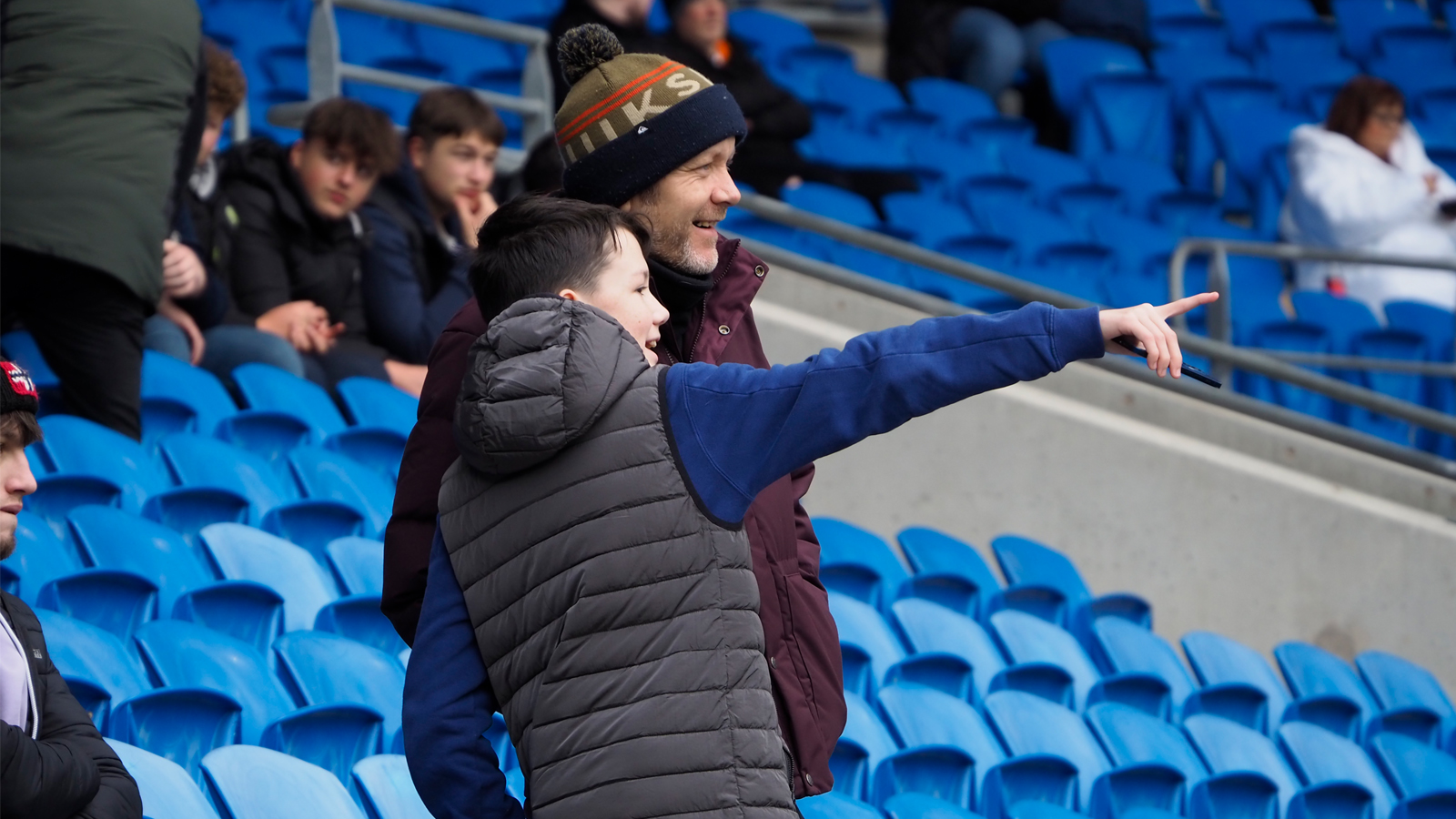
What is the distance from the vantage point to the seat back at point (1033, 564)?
4.22m

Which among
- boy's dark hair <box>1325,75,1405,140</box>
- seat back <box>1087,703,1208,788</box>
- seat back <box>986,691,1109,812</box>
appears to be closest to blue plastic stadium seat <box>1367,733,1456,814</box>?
seat back <box>1087,703,1208,788</box>

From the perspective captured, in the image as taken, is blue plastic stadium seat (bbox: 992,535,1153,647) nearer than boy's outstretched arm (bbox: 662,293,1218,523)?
No

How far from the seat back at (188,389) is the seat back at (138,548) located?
678 mm

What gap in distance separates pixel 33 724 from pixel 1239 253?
166 inches

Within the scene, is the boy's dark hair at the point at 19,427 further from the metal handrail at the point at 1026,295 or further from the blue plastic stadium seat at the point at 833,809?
the metal handrail at the point at 1026,295

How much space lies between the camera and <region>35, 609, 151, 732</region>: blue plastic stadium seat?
2.21 metres

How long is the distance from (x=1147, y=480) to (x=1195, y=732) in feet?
5.09

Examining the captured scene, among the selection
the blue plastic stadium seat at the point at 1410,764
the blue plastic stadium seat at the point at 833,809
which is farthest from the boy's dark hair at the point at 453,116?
the blue plastic stadium seat at the point at 1410,764

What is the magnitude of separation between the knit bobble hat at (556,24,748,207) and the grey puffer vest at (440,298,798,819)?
44 cm

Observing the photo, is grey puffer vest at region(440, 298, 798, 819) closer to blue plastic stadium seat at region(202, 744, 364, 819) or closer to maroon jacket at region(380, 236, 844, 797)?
maroon jacket at region(380, 236, 844, 797)

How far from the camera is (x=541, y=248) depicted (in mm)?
1592

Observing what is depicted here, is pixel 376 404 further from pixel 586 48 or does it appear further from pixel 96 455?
pixel 586 48

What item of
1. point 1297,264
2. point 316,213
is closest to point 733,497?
point 316,213

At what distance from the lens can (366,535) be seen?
3211 millimetres
